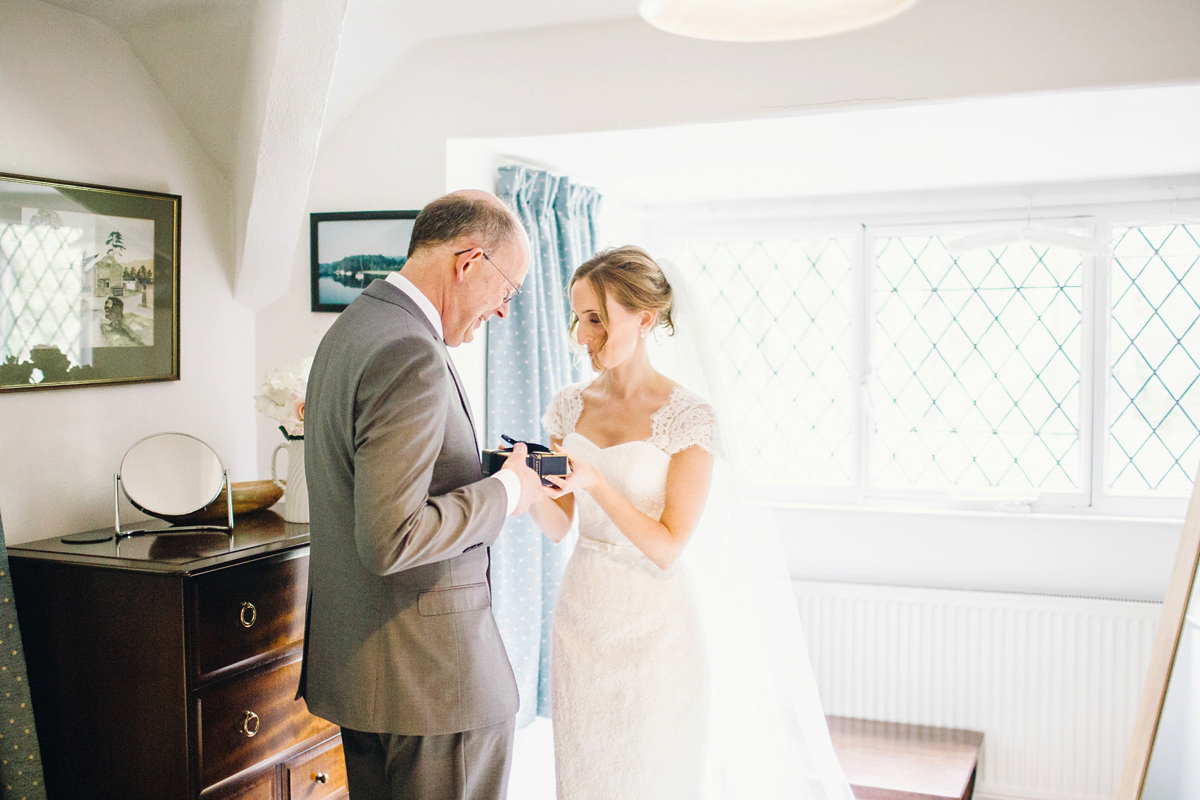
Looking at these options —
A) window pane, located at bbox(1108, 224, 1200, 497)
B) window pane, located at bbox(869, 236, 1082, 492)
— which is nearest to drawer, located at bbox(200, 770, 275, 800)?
window pane, located at bbox(869, 236, 1082, 492)

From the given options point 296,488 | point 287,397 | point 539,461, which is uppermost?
point 287,397

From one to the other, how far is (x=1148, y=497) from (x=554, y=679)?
2657mm

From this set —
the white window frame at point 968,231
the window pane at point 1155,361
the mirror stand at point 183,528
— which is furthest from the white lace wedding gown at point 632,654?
the window pane at point 1155,361

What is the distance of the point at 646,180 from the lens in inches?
139

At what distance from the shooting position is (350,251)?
2.89 metres

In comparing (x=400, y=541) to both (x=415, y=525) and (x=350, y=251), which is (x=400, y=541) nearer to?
(x=415, y=525)

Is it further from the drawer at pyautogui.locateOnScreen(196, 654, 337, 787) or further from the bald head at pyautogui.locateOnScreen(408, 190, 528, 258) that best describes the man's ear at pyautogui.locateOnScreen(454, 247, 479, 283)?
the drawer at pyautogui.locateOnScreen(196, 654, 337, 787)

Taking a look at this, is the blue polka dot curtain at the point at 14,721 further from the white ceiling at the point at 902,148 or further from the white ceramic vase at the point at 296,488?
the white ceiling at the point at 902,148

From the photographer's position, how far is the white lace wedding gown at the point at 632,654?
6.61 ft

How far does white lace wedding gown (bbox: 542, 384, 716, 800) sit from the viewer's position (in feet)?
6.61

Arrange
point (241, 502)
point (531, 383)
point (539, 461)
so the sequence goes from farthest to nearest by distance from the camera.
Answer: point (531, 383) < point (241, 502) < point (539, 461)

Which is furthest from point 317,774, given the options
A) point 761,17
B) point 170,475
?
point 761,17

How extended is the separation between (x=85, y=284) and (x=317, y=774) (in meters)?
1.37

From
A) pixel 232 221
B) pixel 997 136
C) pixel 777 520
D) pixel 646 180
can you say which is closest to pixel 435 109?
pixel 232 221
